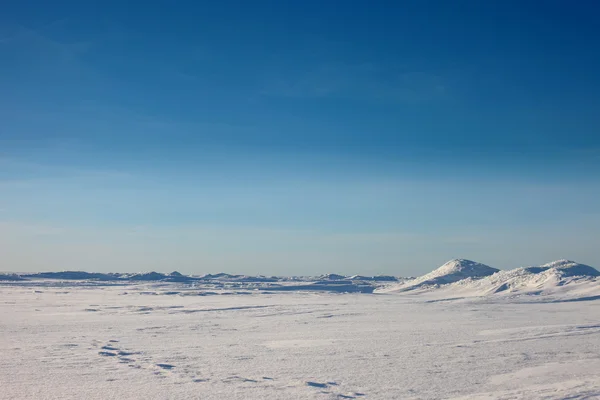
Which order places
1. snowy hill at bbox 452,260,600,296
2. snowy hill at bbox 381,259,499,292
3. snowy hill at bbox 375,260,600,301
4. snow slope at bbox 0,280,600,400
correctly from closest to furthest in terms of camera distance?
snow slope at bbox 0,280,600,400 < snowy hill at bbox 375,260,600,301 < snowy hill at bbox 452,260,600,296 < snowy hill at bbox 381,259,499,292

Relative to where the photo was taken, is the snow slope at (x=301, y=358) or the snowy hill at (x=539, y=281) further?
the snowy hill at (x=539, y=281)

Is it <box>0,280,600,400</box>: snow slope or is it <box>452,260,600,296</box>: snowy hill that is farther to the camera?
<box>452,260,600,296</box>: snowy hill

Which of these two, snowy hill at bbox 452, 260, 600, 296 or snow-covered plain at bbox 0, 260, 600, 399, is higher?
snowy hill at bbox 452, 260, 600, 296

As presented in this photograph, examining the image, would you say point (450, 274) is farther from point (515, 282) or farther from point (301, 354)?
point (301, 354)

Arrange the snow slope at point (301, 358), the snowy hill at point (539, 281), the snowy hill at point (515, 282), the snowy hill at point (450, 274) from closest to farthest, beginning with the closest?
the snow slope at point (301, 358) < the snowy hill at point (515, 282) < the snowy hill at point (539, 281) < the snowy hill at point (450, 274)

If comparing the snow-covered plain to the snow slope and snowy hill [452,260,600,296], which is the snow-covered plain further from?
snowy hill [452,260,600,296]

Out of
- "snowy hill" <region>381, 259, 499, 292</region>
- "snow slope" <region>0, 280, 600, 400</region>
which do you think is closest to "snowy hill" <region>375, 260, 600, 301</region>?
"snowy hill" <region>381, 259, 499, 292</region>

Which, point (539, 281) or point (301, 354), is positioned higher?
point (539, 281)

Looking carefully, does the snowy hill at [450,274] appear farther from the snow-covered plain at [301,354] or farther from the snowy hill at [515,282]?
the snow-covered plain at [301,354]

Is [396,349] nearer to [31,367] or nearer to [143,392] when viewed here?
[143,392]

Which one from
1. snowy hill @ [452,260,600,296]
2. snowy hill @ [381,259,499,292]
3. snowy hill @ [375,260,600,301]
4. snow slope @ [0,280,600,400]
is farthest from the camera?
snowy hill @ [381,259,499,292]

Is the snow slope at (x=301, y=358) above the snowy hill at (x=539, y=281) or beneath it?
beneath

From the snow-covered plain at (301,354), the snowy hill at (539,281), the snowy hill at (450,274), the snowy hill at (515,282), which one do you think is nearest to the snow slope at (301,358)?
the snow-covered plain at (301,354)

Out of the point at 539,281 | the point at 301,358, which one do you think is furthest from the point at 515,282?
the point at 301,358
